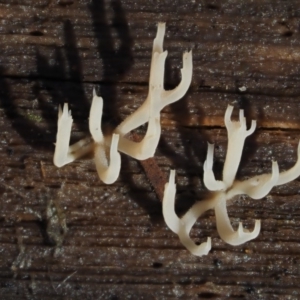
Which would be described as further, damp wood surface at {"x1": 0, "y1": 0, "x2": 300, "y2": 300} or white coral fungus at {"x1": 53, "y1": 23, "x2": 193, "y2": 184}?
damp wood surface at {"x1": 0, "y1": 0, "x2": 300, "y2": 300}

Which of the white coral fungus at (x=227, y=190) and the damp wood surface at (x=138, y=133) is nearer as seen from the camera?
the white coral fungus at (x=227, y=190)

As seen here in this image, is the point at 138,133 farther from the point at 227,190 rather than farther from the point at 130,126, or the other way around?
the point at 227,190

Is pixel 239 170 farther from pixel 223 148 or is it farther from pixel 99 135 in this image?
pixel 99 135

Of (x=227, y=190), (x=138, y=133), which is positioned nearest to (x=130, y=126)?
(x=138, y=133)

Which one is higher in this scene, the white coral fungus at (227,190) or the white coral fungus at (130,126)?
the white coral fungus at (130,126)
